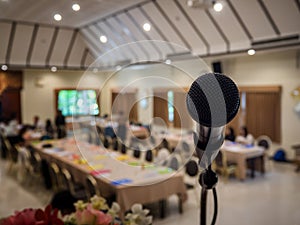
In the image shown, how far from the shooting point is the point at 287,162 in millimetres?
8266

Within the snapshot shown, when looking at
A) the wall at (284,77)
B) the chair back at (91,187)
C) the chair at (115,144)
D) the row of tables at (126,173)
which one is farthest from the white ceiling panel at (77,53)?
the wall at (284,77)

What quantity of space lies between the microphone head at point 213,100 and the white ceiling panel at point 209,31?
6.14 meters

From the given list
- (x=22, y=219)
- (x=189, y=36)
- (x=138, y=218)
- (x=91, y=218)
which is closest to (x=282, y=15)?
(x=189, y=36)

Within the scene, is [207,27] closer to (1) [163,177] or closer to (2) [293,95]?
(2) [293,95]

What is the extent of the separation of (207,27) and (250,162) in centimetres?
344

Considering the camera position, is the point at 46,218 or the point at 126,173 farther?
the point at 126,173

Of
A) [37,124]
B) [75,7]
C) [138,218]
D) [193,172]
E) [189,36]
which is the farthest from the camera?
[37,124]

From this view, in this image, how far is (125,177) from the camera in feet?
15.6

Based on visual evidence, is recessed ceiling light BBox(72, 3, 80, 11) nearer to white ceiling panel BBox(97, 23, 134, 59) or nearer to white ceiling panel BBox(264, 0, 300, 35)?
white ceiling panel BBox(97, 23, 134, 59)

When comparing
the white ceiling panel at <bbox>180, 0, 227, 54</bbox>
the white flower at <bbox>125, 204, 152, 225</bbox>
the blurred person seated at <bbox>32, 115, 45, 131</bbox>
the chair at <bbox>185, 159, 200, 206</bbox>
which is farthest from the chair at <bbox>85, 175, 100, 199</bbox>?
the blurred person seated at <bbox>32, 115, 45, 131</bbox>

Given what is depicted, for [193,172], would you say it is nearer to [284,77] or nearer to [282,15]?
[282,15]

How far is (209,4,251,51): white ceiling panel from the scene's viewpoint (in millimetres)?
6844

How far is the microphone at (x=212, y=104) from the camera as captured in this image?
3.23 ft

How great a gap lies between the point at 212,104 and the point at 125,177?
→ 13.0 feet
